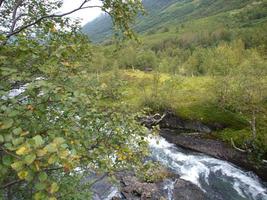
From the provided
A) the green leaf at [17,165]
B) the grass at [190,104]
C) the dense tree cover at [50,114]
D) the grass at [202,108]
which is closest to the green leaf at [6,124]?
the dense tree cover at [50,114]

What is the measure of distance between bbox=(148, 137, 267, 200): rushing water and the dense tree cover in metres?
Result: 21.8

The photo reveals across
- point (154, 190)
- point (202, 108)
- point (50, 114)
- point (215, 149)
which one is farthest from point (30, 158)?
point (202, 108)

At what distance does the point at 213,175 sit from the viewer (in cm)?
3338

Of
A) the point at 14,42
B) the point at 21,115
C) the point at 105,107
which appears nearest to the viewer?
the point at 21,115

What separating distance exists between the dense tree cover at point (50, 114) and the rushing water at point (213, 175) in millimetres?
21832

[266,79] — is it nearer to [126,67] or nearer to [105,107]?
[105,107]

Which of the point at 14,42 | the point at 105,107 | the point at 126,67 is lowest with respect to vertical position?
the point at 126,67

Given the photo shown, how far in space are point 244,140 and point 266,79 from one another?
9.65m

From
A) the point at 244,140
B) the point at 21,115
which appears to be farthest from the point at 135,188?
the point at 21,115

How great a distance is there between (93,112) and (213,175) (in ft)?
95.1

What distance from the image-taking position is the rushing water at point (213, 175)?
96.6 feet

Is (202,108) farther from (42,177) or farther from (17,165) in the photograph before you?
(17,165)

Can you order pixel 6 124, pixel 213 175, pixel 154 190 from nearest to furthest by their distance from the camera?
1. pixel 6 124
2. pixel 154 190
3. pixel 213 175

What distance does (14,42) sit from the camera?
620 cm
